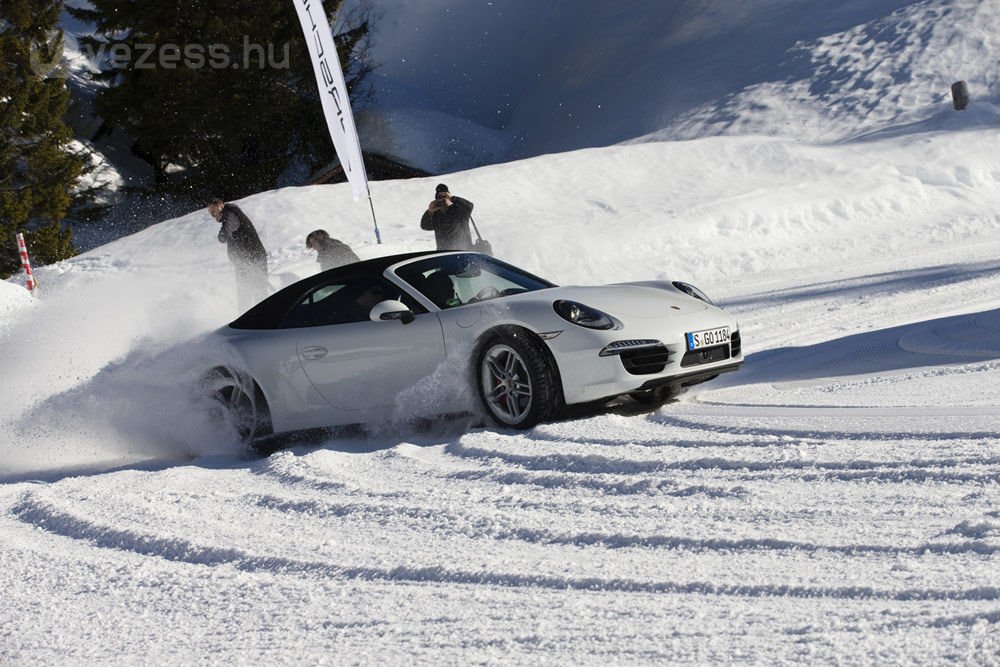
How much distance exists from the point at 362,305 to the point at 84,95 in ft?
118

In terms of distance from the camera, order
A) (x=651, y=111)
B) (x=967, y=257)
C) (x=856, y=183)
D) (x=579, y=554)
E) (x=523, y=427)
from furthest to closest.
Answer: (x=651, y=111) < (x=856, y=183) < (x=967, y=257) < (x=523, y=427) < (x=579, y=554)

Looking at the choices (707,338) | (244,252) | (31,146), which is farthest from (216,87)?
(707,338)

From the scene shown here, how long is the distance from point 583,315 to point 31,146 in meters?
26.3

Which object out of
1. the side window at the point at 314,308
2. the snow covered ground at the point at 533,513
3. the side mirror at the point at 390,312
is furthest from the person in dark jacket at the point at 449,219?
the side mirror at the point at 390,312

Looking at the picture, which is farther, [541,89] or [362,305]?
[541,89]

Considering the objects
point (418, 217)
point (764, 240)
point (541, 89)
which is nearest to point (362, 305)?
point (764, 240)

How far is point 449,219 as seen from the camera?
42.7 feet

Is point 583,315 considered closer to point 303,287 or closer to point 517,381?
point 517,381

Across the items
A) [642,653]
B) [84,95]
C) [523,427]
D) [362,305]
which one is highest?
[84,95]

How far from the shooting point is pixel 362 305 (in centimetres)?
720

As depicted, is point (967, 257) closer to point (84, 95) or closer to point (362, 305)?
point (362, 305)

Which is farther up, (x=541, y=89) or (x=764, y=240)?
(x=541, y=89)

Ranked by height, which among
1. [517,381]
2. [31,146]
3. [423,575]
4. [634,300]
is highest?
[31,146]

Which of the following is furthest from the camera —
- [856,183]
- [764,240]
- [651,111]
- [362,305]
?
[651,111]
